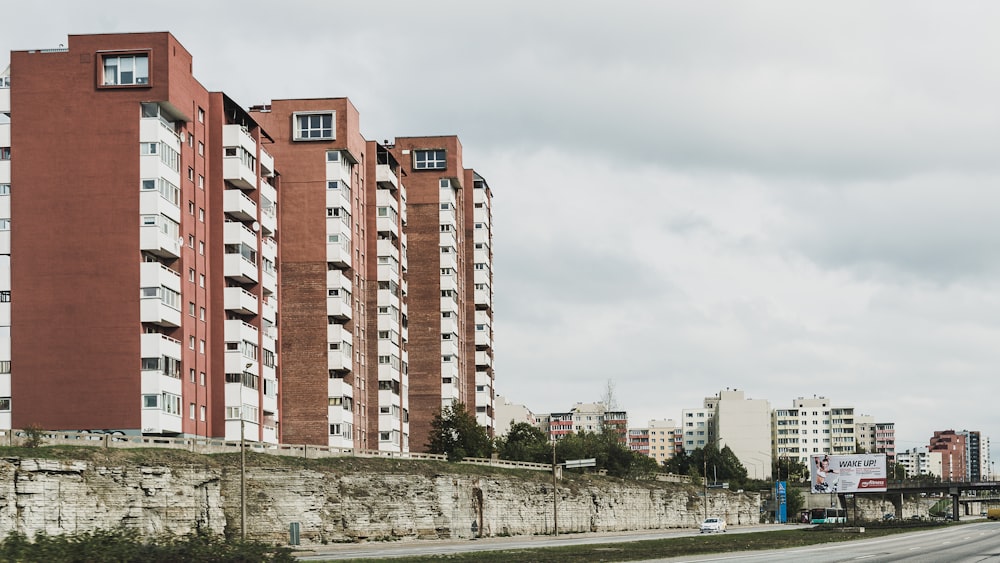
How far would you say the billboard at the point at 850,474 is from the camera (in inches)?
5945

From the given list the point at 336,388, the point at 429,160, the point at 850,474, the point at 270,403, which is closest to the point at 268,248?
the point at 270,403

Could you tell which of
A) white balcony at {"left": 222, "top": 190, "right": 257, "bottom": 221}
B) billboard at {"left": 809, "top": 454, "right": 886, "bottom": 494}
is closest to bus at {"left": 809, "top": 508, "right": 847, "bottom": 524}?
billboard at {"left": 809, "top": 454, "right": 886, "bottom": 494}

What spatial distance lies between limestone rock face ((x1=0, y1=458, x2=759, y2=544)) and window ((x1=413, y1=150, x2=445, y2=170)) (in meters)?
48.3

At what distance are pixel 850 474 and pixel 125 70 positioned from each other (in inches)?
4233

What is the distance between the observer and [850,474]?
152750 mm

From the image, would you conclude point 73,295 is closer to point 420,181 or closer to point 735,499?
point 420,181

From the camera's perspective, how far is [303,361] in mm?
117125

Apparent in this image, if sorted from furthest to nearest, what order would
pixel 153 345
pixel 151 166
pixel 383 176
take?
pixel 383 176 < pixel 151 166 < pixel 153 345

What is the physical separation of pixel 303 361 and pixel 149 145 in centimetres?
3625

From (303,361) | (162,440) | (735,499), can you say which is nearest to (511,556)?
→ (162,440)

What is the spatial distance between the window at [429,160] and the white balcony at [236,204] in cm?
5617

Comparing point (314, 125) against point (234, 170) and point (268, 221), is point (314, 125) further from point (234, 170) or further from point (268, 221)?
point (234, 170)

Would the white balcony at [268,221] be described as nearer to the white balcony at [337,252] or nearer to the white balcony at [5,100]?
the white balcony at [337,252]

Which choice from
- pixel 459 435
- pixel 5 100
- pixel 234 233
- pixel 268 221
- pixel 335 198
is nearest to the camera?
pixel 5 100
